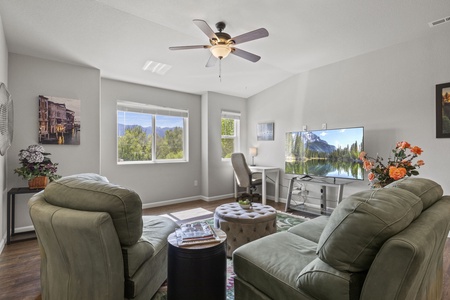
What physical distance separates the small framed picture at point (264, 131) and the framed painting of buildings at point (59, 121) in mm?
3657

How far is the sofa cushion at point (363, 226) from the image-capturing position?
99 centimetres

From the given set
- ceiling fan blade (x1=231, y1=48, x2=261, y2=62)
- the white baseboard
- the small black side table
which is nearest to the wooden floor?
the small black side table

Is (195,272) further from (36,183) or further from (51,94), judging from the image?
(51,94)

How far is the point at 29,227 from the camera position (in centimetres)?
330

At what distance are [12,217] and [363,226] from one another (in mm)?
3992

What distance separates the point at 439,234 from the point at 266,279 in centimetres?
93

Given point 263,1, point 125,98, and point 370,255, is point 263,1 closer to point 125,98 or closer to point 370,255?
point 370,255

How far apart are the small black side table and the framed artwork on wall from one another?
212 inches

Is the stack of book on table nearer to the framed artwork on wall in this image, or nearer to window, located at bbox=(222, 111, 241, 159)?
the framed artwork on wall

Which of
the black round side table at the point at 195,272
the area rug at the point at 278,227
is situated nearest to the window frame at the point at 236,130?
the area rug at the point at 278,227

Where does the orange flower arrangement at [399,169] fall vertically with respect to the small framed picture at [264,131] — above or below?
below

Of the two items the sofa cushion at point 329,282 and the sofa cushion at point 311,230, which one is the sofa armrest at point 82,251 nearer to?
the sofa cushion at point 329,282

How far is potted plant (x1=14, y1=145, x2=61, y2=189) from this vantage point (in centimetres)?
298

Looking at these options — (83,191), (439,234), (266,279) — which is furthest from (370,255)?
(83,191)
